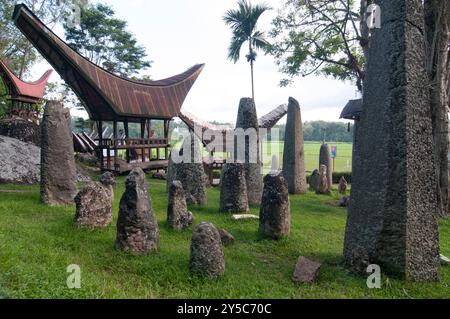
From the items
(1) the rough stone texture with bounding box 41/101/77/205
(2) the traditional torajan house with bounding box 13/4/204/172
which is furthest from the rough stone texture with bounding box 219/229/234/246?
(2) the traditional torajan house with bounding box 13/4/204/172

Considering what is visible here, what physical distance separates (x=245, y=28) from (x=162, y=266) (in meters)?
22.8

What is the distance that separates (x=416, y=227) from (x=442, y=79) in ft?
25.2

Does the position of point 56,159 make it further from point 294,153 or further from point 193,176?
point 294,153

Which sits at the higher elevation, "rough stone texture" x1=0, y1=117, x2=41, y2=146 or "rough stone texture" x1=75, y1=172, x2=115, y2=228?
"rough stone texture" x1=0, y1=117, x2=41, y2=146

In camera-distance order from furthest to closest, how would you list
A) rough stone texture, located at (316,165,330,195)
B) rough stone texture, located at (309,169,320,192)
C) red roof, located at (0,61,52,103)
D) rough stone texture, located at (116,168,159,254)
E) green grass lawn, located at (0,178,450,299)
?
1. red roof, located at (0,61,52,103)
2. rough stone texture, located at (309,169,320,192)
3. rough stone texture, located at (316,165,330,195)
4. rough stone texture, located at (116,168,159,254)
5. green grass lawn, located at (0,178,450,299)

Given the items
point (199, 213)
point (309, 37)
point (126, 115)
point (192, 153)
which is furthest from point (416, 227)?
point (126, 115)

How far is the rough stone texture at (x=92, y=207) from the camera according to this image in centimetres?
685

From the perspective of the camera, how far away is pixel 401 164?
194 inches

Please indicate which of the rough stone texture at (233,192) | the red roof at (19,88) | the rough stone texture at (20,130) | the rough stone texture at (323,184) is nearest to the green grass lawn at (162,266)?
the rough stone texture at (233,192)

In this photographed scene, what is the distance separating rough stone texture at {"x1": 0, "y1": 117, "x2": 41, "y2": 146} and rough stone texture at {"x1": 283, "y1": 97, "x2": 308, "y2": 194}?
11095 millimetres

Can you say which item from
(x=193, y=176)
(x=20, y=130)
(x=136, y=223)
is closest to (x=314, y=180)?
(x=193, y=176)

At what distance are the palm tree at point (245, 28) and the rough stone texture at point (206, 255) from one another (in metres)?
20.8

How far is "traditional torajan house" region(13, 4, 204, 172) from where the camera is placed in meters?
14.3

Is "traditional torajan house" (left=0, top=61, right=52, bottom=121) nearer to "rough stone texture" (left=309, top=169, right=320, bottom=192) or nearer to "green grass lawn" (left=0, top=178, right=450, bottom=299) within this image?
"green grass lawn" (left=0, top=178, right=450, bottom=299)
